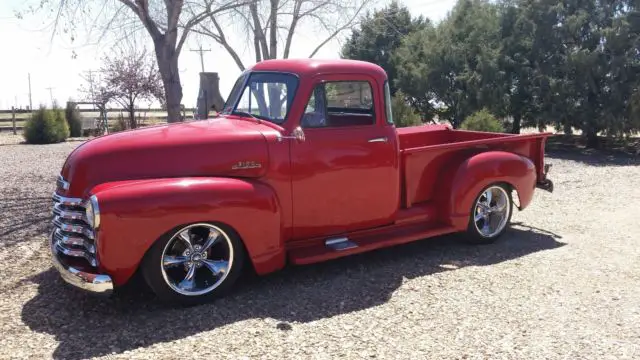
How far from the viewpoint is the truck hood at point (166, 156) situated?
405 centimetres

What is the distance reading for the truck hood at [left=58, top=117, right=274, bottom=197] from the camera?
4.05 m

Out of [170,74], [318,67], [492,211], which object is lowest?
[492,211]

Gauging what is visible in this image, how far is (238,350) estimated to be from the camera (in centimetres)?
350

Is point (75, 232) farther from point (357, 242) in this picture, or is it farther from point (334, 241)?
point (357, 242)

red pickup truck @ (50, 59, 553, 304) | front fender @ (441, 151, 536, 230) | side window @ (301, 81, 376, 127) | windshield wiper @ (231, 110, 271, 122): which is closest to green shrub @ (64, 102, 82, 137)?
red pickup truck @ (50, 59, 553, 304)

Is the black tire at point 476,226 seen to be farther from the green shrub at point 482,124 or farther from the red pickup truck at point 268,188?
the green shrub at point 482,124

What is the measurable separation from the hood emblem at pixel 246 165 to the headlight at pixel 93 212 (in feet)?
3.44

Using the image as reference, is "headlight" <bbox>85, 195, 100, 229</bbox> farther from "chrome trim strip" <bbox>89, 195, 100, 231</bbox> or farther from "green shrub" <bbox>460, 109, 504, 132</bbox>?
"green shrub" <bbox>460, 109, 504, 132</bbox>

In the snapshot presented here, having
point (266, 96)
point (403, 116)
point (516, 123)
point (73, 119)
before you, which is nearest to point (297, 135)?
point (266, 96)

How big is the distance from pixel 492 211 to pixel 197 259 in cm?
321

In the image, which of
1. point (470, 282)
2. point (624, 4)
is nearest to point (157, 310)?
point (470, 282)

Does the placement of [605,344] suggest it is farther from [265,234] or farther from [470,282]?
[265,234]

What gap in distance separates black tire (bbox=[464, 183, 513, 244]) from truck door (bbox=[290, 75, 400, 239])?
0.90 meters

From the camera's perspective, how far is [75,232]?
3957mm
